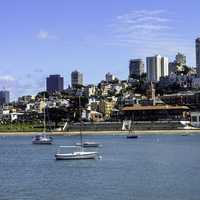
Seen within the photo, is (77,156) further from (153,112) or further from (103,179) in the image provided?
(153,112)

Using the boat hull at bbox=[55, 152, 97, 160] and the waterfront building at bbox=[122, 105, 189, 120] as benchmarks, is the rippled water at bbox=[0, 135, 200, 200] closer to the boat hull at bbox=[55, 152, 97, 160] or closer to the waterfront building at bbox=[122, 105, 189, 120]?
the boat hull at bbox=[55, 152, 97, 160]

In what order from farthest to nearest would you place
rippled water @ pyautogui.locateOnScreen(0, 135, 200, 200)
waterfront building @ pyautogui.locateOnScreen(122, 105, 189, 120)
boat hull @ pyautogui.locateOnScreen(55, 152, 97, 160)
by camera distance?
waterfront building @ pyautogui.locateOnScreen(122, 105, 189, 120) → boat hull @ pyautogui.locateOnScreen(55, 152, 97, 160) → rippled water @ pyautogui.locateOnScreen(0, 135, 200, 200)

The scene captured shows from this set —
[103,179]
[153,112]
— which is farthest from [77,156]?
[153,112]

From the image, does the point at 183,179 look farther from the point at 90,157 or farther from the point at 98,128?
the point at 98,128

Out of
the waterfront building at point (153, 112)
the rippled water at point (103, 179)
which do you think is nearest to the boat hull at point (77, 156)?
the rippled water at point (103, 179)

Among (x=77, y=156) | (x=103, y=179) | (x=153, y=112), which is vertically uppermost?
(x=153, y=112)

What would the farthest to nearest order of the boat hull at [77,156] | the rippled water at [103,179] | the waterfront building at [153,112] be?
the waterfront building at [153,112]
the boat hull at [77,156]
the rippled water at [103,179]

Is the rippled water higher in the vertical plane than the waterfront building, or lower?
lower

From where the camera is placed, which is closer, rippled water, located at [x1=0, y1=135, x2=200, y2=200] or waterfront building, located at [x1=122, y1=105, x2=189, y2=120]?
rippled water, located at [x1=0, y1=135, x2=200, y2=200]

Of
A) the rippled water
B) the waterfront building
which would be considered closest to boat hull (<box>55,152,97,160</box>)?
the rippled water

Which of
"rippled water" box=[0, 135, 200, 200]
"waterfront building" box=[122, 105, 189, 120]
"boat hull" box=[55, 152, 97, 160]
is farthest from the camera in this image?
"waterfront building" box=[122, 105, 189, 120]

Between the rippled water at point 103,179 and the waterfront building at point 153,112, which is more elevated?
the waterfront building at point 153,112

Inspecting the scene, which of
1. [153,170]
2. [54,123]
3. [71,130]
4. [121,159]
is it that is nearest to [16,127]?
[54,123]

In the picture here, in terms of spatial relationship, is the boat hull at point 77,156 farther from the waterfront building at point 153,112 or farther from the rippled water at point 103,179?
the waterfront building at point 153,112
